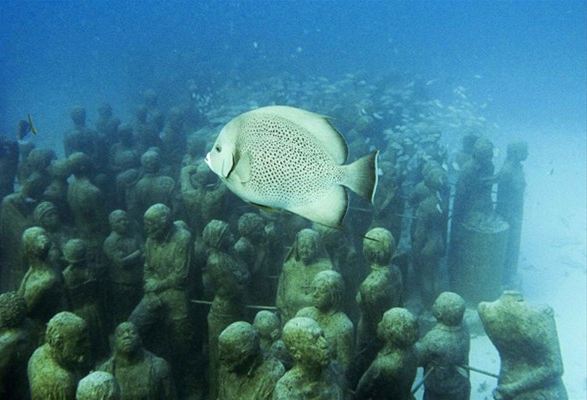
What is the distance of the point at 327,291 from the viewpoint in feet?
13.0

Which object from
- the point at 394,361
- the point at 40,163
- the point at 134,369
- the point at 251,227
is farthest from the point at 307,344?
the point at 40,163

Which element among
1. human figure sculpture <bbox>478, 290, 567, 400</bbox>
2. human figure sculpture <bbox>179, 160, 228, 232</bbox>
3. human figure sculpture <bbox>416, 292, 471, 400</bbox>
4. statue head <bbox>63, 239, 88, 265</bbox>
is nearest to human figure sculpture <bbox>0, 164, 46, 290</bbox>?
statue head <bbox>63, 239, 88, 265</bbox>

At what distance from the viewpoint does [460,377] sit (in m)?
4.37

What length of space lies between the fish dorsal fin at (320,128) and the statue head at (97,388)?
1.83 metres

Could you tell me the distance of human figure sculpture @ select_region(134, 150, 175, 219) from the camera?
721 centimetres

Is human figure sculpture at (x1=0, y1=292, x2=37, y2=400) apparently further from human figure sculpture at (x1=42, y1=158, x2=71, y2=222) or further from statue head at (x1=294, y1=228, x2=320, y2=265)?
human figure sculpture at (x1=42, y1=158, x2=71, y2=222)

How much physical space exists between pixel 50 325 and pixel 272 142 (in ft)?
7.09

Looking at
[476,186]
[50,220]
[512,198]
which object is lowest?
[512,198]

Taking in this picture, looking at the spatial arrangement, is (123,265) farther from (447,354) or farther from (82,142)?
(82,142)

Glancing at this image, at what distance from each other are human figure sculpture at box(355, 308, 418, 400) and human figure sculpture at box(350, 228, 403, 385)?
0.58m

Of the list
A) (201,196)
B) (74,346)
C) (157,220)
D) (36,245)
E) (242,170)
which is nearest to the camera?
(242,170)

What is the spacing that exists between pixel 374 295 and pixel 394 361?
83 cm

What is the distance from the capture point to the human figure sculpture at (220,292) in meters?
4.67

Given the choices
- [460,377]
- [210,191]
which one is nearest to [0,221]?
[210,191]
